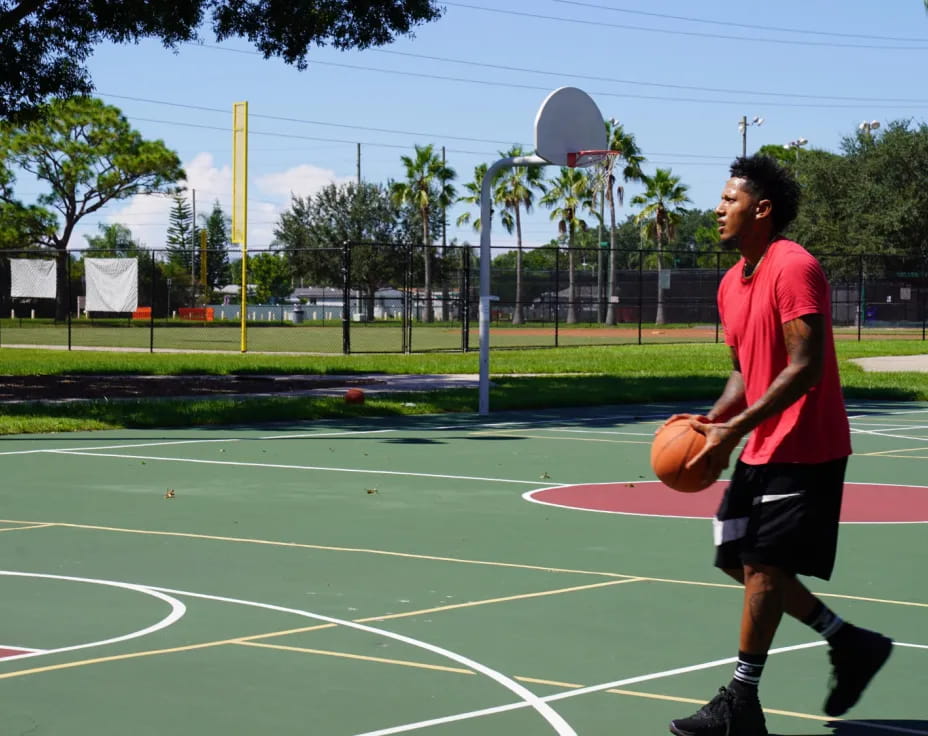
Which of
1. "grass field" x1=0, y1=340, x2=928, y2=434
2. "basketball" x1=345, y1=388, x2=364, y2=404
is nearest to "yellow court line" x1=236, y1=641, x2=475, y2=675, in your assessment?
"grass field" x1=0, y1=340, x2=928, y2=434

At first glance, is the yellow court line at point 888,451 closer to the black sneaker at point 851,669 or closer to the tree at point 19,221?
the black sneaker at point 851,669

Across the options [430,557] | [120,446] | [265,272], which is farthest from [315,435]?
[265,272]

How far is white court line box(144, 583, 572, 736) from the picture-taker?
5.30 metres

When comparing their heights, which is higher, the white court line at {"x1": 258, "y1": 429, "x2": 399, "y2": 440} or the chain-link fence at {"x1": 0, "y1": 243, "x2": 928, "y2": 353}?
the chain-link fence at {"x1": 0, "y1": 243, "x2": 928, "y2": 353}

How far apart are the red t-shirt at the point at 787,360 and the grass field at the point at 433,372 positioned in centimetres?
1349

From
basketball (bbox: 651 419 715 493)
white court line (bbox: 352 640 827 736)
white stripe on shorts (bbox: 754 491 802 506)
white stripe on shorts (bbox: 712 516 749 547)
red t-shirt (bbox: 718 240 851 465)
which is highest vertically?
red t-shirt (bbox: 718 240 851 465)

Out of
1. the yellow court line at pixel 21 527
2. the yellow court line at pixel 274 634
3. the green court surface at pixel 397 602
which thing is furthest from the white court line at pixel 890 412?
the yellow court line at pixel 274 634

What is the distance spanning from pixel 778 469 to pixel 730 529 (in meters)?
0.30

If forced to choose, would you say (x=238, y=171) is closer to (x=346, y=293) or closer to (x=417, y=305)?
(x=346, y=293)

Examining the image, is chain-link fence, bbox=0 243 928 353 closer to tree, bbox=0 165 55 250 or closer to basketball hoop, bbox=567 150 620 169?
tree, bbox=0 165 55 250

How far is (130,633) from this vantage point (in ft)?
22.0

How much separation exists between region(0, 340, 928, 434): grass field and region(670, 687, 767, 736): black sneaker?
44.2 feet

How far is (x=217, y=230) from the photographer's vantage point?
166000 millimetres

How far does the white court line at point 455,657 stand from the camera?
17.4ft
